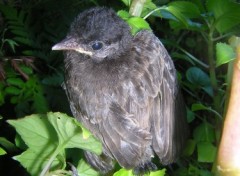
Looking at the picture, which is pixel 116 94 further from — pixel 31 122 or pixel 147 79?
pixel 31 122

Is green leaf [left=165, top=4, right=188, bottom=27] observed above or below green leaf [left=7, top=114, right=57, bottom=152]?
above

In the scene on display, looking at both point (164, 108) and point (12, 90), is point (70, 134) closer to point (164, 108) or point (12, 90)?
point (164, 108)

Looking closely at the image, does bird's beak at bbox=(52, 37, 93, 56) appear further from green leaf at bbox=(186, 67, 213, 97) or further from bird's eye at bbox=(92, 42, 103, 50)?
green leaf at bbox=(186, 67, 213, 97)

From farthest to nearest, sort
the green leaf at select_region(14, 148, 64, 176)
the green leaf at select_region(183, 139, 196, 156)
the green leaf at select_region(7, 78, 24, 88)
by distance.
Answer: the green leaf at select_region(7, 78, 24, 88), the green leaf at select_region(183, 139, 196, 156), the green leaf at select_region(14, 148, 64, 176)

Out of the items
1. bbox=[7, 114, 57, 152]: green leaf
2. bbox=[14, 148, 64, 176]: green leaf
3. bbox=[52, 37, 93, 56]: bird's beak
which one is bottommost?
bbox=[14, 148, 64, 176]: green leaf

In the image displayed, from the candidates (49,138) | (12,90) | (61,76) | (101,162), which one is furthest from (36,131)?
(61,76)

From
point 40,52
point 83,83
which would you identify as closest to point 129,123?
point 83,83

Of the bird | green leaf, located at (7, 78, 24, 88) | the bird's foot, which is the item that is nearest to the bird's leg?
the bird
